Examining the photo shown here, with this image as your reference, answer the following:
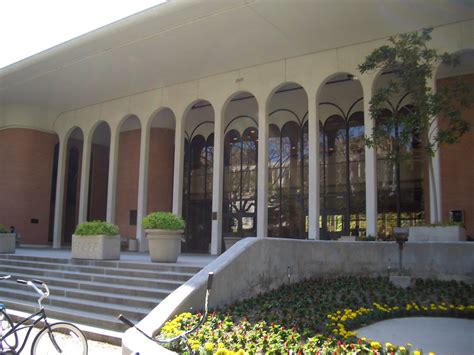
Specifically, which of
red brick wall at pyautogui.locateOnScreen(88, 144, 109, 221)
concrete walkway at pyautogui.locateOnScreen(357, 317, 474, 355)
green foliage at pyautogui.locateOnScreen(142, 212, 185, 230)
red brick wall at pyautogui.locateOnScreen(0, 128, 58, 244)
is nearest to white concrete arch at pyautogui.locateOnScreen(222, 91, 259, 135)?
red brick wall at pyautogui.locateOnScreen(88, 144, 109, 221)

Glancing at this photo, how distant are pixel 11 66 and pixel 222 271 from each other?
57.4 ft

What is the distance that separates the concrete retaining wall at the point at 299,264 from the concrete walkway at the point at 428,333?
251cm

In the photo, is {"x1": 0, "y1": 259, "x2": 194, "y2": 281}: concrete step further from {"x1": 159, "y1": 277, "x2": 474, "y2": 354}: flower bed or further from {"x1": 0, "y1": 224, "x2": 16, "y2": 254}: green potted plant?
{"x1": 0, "y1": 224, "x2": 16, "y2": 254}: green potted plant

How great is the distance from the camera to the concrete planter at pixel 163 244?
1206 cm

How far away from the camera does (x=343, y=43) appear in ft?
56.5

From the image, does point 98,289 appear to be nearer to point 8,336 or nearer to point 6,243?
point 8,336

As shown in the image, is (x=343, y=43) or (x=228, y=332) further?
(x=343, y=43)

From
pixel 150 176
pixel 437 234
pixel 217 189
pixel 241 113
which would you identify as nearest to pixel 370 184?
pixel 437 234

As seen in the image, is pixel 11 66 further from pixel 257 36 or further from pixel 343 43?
pixel 343 43

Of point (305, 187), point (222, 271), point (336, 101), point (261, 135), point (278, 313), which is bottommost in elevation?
point (278, 313)

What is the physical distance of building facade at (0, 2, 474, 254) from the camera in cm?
1769

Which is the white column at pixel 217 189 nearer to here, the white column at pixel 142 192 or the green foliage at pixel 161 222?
the white column at pixel 142 192

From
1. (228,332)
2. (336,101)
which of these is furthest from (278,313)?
(336,101)

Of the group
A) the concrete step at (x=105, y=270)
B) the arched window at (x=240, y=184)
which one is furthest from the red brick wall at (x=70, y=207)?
the concrete step at (x=105, y=270)
